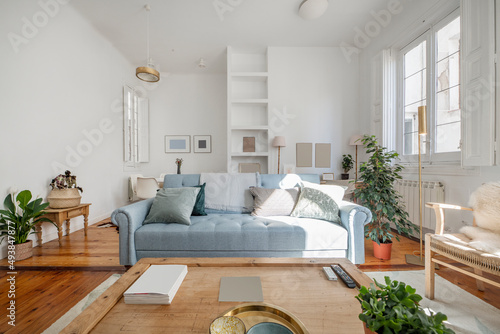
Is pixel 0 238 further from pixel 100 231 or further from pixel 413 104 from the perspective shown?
pixel 413 104

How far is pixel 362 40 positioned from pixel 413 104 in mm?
1759

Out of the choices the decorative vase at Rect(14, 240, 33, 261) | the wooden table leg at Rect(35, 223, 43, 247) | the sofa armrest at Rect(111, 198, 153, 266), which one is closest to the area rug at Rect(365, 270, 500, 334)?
the sofa armrest at Rect(111, 198, 153, 266)

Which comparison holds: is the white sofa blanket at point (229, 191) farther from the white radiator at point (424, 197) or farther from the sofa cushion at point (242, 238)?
the white radiator at point (424, 197)

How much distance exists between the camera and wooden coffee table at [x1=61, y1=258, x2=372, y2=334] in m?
0.78

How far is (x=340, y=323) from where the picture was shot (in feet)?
2.62

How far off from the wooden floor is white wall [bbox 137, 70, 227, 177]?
302 centimetres

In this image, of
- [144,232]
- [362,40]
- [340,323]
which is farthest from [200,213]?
[362,40]

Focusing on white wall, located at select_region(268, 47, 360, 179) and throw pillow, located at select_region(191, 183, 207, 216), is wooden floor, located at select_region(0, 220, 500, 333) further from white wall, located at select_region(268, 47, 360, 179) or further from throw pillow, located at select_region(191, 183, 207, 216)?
white wall, located at select_region(268, 47, 360, 179)

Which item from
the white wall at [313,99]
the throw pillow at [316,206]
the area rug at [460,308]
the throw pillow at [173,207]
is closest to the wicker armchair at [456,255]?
the area rug at [460,308]

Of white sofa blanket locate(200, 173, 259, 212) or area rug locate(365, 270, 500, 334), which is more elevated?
white sofa blanket locate(200, 173, 259, 212)

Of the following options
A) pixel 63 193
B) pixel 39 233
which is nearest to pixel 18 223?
pixel 39 233

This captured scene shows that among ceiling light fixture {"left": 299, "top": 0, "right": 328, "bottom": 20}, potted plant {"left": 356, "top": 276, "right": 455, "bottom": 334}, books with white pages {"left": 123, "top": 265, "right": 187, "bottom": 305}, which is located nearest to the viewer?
potted plant {"left": 356, "top": 276, "right": 455, "bottom": 334}

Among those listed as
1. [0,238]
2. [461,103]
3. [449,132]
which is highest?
[461,103]

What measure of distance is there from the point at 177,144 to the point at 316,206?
454 cm
